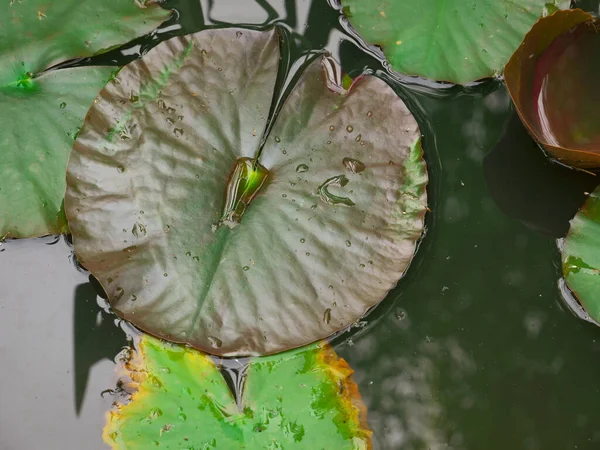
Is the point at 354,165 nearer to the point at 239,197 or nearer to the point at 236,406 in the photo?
the point at 239,197

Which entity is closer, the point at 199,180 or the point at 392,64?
the point at 199,180

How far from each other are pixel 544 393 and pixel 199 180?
2.76ft

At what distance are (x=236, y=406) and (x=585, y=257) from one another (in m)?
0.77

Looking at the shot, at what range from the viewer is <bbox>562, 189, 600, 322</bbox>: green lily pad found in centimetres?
114

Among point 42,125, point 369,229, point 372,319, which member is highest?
point 42,125

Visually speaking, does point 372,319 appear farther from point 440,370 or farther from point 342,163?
point 342,163

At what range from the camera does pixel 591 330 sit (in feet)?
3.89

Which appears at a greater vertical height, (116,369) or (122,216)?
(122,216)

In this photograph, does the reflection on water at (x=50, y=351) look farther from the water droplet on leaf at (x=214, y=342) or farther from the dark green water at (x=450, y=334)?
the water droplet on leaf at (x=214, y=342)

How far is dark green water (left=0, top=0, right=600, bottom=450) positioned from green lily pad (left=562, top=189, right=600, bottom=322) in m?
0.05

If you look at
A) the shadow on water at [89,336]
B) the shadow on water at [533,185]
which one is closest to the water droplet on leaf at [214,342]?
the shadow on water at [89,336]

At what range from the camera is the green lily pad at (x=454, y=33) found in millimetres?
1229

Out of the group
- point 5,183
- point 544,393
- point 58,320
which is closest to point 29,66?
point 5,183

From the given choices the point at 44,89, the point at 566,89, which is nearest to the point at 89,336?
the point at 44,89
